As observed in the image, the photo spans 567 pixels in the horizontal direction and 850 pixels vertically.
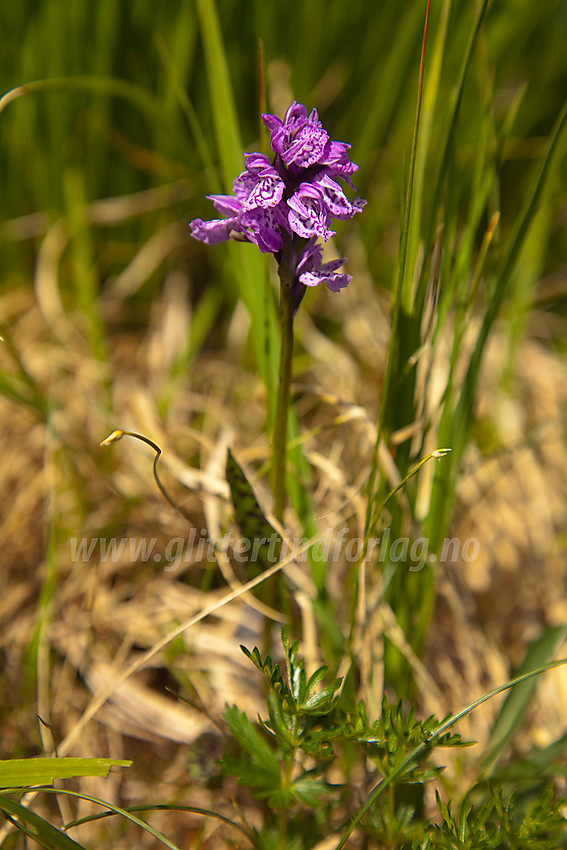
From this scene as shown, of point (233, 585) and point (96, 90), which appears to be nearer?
point (233, 585)

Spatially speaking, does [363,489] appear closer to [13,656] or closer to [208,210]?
[13,656]

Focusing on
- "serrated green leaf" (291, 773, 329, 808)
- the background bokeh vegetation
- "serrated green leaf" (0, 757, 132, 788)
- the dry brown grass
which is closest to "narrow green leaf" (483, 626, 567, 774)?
the background bokeh vegetation

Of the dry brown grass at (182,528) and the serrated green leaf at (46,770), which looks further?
the dry brown grass at (182,528)

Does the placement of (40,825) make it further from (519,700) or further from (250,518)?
(519,700)

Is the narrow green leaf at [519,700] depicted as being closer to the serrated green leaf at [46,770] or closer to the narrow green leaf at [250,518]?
the narrow green leaf at [250,518]

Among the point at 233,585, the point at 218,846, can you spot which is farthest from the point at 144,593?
the point at 218,846

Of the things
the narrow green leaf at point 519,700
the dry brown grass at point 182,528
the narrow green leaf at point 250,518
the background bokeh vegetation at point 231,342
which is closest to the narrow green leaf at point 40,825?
the dry brown grass at point 182,528
